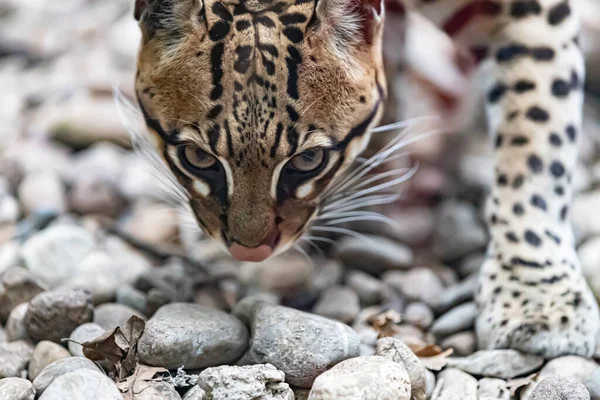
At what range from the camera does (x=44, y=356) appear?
2586 mm

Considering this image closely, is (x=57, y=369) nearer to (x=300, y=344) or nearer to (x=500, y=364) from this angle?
(x=300, y=344)

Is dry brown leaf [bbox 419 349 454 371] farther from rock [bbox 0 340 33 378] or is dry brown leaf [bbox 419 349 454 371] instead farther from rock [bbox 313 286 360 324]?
rock [bbox 0 340 33 378]

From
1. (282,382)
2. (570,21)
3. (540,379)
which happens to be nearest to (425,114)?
(570,21)

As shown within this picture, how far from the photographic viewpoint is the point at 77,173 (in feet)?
13.9

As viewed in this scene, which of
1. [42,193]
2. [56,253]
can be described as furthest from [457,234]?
[42,193]

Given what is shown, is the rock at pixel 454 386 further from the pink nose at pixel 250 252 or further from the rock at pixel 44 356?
the rock at pixel 44 356

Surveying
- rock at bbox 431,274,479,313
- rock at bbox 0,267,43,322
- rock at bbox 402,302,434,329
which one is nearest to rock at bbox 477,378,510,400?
rock at bbox 402,302,434,329

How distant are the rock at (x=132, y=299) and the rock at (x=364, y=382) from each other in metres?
0.96

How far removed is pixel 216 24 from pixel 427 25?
2.53m

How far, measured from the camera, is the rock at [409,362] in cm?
247

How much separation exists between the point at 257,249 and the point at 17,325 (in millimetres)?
897

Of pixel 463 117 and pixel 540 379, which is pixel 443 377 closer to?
pixel 540 379

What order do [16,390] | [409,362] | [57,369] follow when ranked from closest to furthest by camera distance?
[16,390], [57,369], [409,362]

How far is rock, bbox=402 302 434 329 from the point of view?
316 cm
